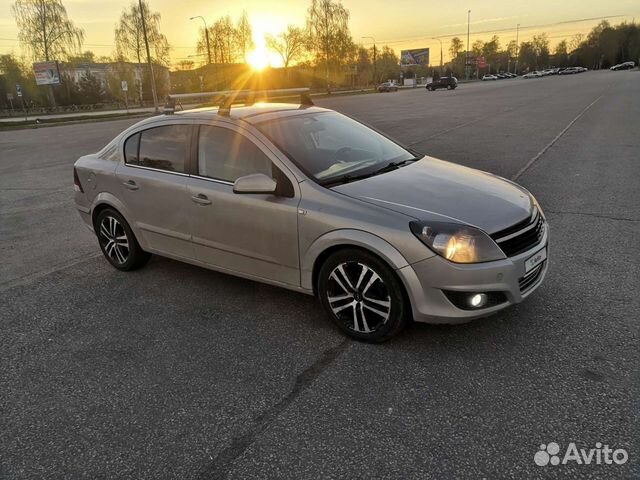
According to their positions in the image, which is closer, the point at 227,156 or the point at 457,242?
the point at 457,242

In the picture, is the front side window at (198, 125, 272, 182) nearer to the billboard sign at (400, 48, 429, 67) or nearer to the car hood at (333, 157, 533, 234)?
the car hood at (333, 157, 533, 234)

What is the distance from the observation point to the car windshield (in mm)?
3824

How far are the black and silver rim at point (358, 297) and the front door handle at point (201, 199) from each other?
4.14ft

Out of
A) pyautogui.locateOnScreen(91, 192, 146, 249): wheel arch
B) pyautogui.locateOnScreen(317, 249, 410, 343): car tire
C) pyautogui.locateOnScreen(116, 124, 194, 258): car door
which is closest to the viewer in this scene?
pyautogui.locateOnScreen(317, 249, 410, 343): car tire

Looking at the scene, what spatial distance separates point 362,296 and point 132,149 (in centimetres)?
284

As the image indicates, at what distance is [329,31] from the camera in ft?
261

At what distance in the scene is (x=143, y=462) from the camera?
8.15ft

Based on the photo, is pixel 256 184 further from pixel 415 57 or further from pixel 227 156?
pixel 415 57

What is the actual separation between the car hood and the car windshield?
0.80 feet

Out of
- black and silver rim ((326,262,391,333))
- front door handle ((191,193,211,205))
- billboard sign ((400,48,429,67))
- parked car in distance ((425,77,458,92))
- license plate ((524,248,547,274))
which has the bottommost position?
black and silver rim ((326,262,391,333))

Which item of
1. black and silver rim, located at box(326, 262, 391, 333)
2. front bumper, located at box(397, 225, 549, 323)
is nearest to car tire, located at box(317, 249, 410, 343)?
black and silver rim, located at box(326, 262, 391, 333)

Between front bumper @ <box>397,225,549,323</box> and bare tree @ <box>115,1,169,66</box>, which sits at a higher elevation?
bare tree @ <box>115,1,169,66</box>

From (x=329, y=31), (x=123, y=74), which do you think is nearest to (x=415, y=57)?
(x=329, y=31)

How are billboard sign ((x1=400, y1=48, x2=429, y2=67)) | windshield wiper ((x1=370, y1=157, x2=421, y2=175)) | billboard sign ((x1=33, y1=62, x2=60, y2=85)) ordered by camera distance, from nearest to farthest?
windshield wiper ((x1=370, y1=157, x2=421, y2=175))
billboard sign ((x1=33, y1=62, x2=60, y2=85))
billboard sign ((x1=400, y1=48, x2=429, y2=67))
